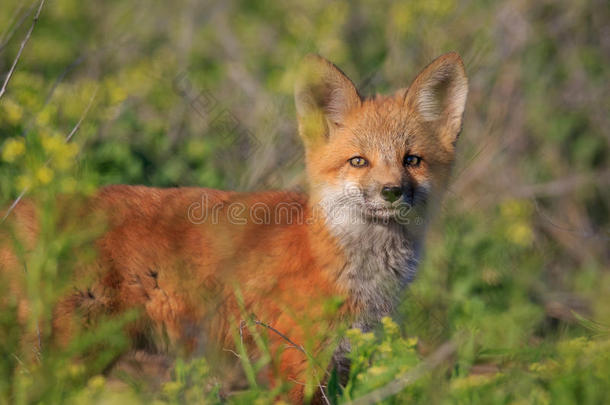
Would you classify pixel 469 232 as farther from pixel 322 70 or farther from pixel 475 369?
pixel 322 70

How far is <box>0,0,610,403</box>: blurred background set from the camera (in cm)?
554

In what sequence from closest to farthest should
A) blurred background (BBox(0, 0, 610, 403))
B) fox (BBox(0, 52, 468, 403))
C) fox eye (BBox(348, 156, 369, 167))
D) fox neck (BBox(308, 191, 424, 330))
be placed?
fox (BBox(0, 52, 468, 403)) < fox neck (BBox(308, 191, 424, 330)) < fox eye (BBox(348, 156, 369, 167)) < blurred background (BBox(0, 0, 610, 403))

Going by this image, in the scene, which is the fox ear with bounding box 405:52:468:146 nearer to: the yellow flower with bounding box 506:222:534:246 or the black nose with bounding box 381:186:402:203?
the black nose with bounding box 381:186:402:203

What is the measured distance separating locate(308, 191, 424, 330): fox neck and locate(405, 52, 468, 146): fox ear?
28.6 inches

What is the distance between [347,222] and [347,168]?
34 cm

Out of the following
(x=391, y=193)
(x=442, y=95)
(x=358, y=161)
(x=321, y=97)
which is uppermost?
(x=442, y=95)

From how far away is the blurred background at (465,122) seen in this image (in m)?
5.54

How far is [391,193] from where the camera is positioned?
11.8 feet

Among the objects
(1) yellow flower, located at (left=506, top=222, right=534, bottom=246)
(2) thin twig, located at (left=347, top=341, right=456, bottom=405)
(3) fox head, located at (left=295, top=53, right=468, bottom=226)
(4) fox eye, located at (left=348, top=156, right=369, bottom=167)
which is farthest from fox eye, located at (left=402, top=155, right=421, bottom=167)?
(1) yellow flower, located at (left=506, top=222, right=534, bottom=246)

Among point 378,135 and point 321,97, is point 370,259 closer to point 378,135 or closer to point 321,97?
point 378,135

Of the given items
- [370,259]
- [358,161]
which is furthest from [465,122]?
[370,259]

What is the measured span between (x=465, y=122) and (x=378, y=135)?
3145 mm

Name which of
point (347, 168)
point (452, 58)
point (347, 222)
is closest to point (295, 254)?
point (347, 222)
